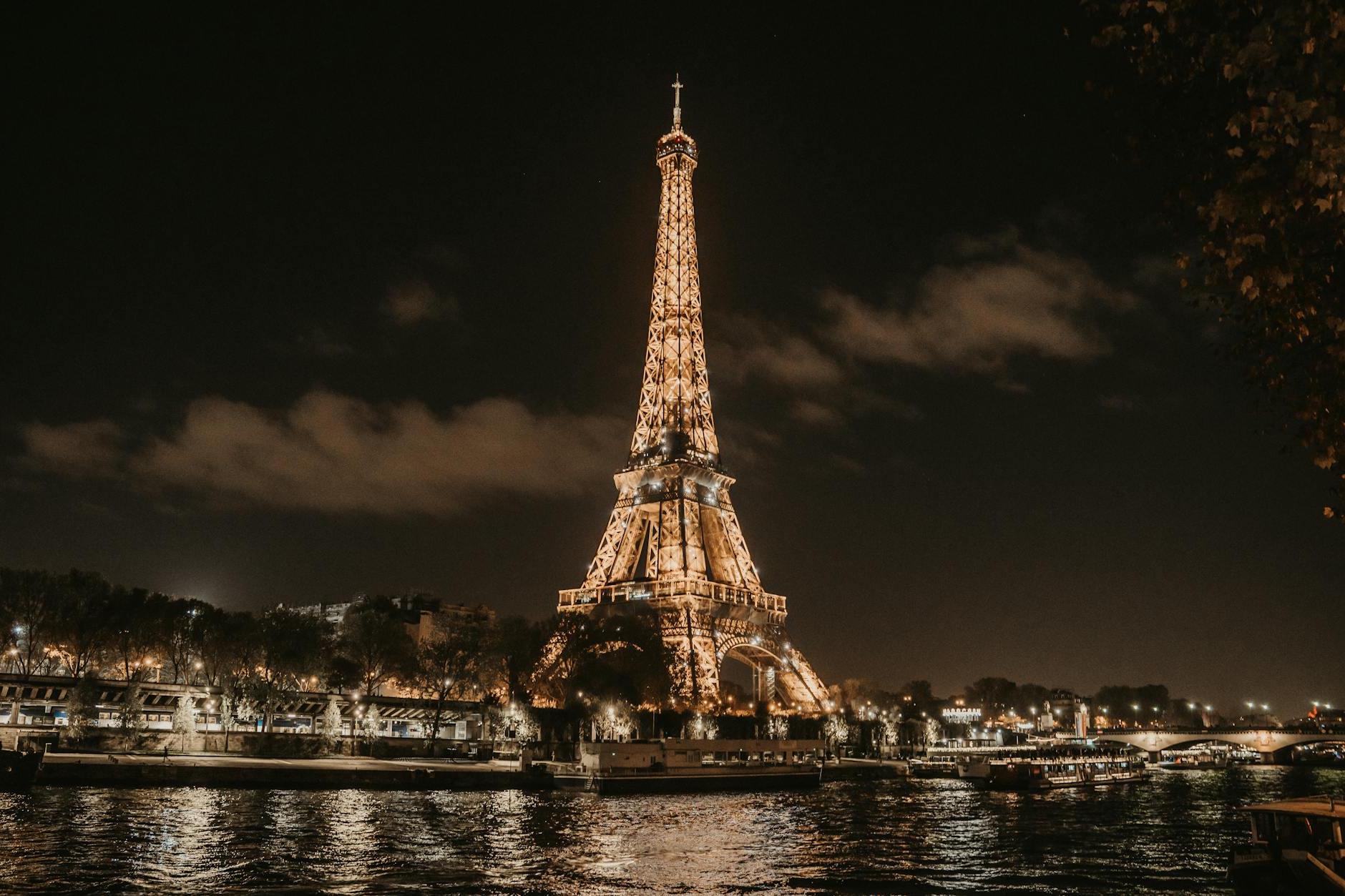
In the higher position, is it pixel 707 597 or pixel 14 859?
pixel 707 597

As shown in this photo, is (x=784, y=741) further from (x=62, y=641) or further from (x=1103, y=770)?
(x=62, y=641)

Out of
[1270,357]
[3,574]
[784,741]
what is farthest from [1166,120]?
[3,574]

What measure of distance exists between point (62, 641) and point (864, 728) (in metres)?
78.4

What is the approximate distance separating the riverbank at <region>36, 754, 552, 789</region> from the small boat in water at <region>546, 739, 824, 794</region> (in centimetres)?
308

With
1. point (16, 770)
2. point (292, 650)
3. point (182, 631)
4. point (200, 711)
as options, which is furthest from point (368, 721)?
point (16, 770)

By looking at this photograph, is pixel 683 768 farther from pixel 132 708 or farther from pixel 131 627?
pixel 131 627

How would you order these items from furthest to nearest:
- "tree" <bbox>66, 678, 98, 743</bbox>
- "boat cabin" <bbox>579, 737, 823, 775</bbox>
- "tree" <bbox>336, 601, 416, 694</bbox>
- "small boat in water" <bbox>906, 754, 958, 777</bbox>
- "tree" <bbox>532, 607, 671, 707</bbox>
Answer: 1. "small boat in water" <bbox>906, 754, 958, 777</bbox>
2. "tree" <bbox>336, 601, 416, 694</bbox>
3. "tree" <bbox>532, 607, 671, 707</bbox>
4. "tree" <bbox>66, 678, 98, 743</bbox>
5. "boat cabin" <bbox>579, 737, 823, 775</bbox>

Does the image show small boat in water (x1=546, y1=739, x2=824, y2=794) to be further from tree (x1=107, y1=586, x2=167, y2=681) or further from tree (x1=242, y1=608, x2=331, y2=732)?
tree (x1=107, y1=586, x2=167, y2=681)

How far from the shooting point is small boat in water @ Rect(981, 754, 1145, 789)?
7506 centimetres

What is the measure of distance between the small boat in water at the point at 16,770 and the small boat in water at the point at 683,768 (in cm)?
2676

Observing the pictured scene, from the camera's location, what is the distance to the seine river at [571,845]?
2645 cm

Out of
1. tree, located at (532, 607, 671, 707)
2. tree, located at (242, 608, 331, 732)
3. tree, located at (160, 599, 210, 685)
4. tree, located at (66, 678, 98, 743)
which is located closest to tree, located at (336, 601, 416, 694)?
tree, located at (242, 608, 331, 732)

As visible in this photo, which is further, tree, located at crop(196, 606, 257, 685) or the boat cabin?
tree, located at crop(196, 606, 257, 685)

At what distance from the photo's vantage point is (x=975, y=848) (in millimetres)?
36594
